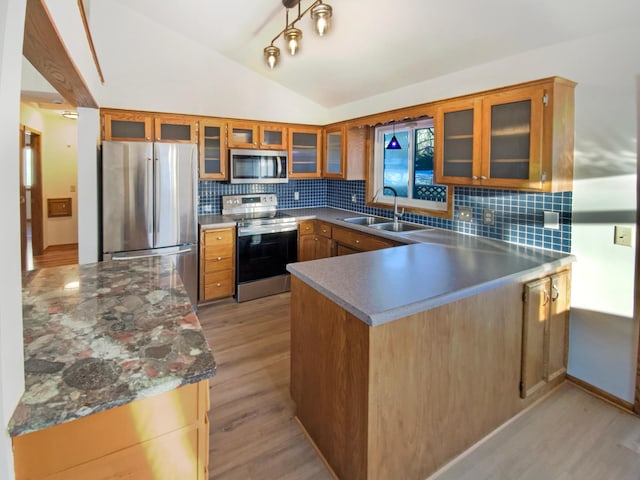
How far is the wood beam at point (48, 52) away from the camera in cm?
127

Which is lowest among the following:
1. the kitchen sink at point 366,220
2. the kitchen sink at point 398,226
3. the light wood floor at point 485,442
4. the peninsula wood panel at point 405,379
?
the light wood floor at point 485,442

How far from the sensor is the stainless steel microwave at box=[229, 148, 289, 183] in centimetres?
412

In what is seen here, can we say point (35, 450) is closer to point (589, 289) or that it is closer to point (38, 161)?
point (589, 289)

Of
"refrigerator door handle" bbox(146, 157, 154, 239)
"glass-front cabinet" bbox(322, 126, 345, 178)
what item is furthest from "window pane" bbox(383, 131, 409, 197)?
"refrigerator door handle" bbox(146, 157, 154, 239)

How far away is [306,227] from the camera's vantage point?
14.3 ft

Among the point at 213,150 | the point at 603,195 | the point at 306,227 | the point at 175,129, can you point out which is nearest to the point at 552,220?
the point at 603,195

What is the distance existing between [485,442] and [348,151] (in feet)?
10.4

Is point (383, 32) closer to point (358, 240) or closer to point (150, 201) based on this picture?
→ point (358, 240)

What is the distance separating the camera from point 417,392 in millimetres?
1672

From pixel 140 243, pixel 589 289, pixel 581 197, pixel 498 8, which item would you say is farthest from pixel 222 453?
pixel 498 8

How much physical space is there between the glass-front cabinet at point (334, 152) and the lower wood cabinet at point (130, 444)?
357cm

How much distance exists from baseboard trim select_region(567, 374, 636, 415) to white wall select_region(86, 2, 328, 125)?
3.90m

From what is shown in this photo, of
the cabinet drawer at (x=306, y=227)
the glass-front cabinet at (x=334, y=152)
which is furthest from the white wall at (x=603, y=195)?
the cabinet drawer at (x=306, y=227)

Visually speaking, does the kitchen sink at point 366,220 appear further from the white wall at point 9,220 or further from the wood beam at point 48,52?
the white wall at point 9,220
